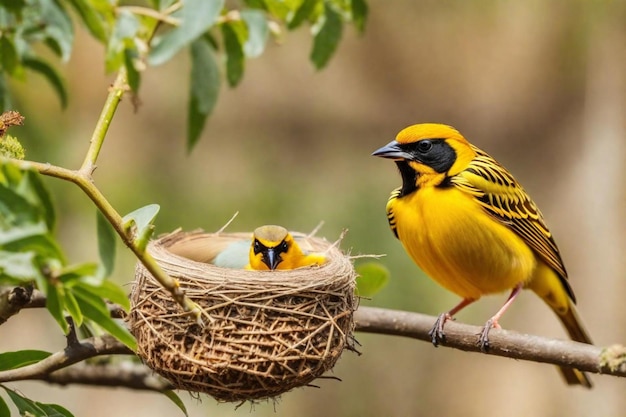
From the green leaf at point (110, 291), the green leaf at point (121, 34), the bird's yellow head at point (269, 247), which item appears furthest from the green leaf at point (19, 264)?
the bird's yellow head at point (269, 247)

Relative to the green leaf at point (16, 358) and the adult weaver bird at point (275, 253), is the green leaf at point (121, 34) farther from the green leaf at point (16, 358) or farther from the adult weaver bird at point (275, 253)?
the adult weaver bird at point (275, 253)

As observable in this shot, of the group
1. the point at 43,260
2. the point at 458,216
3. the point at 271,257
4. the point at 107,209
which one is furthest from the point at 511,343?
the point at 43,260

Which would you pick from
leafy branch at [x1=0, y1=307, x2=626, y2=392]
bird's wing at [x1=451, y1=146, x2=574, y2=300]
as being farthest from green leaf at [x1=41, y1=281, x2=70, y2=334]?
bird's wing at [x1=451, y1=146, x2=574, y2=300]

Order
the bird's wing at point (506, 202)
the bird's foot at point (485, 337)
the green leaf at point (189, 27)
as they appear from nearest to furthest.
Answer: the green leaf at point (189, 27) < the bird's foot at point (485, 337) < the bird's wing at point (506, 202)

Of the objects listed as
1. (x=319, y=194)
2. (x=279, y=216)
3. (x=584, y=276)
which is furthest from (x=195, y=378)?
(x=584, y=276)

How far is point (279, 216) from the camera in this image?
20.9ft

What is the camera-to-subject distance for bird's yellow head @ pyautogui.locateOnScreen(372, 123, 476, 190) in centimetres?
350

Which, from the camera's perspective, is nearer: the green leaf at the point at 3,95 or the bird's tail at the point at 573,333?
the green leaf at the point at 3,95

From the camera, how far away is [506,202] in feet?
12.2

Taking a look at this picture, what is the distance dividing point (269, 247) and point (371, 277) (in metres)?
0.46

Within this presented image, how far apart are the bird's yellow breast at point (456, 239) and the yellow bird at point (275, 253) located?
1.36 ft

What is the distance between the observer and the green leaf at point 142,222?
69.1 inches

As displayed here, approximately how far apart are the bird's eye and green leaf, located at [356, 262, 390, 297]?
53 cm

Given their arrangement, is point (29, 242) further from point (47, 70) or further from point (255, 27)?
point (47, 70)
